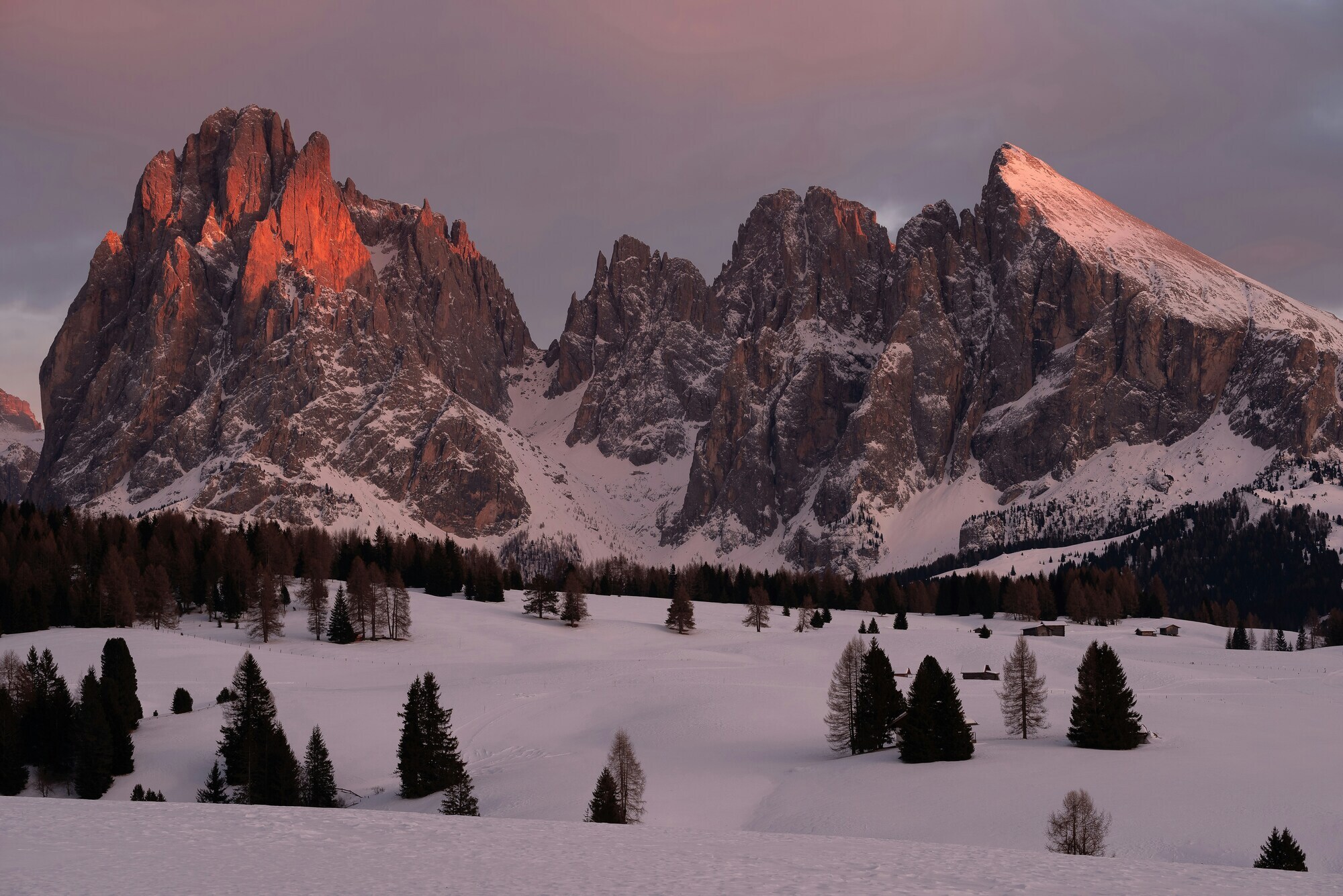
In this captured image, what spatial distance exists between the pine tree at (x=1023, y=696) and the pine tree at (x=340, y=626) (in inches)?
2496

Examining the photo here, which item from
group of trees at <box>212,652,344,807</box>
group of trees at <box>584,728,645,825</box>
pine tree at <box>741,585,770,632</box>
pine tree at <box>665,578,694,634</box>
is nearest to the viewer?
group of trees at <box>584,728,645,825</box>

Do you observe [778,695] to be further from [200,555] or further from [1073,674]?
[200,555]

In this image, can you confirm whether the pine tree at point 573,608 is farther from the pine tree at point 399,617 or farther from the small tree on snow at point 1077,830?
the small tree on snow at point 1077,830

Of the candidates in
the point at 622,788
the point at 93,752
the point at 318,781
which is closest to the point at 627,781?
the point at 622,788

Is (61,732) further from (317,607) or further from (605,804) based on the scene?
(317,607)

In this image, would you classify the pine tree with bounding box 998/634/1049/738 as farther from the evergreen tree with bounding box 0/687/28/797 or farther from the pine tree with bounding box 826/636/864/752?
the evergreen tree with bounding box 0/687/28/797

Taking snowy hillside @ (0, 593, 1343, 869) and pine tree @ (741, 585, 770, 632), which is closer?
snowy hillside @ (0, 593, 1343, 869)

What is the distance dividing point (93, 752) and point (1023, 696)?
5032 centimetres

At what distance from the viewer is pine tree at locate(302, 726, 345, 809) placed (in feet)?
180

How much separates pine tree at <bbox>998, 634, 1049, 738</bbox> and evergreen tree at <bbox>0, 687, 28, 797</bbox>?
53.3m

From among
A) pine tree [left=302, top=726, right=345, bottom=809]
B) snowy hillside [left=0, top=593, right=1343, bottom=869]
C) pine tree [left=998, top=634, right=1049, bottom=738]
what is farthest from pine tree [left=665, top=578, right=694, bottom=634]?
pine tree [left=302, top=726, right=345, bottom=809]

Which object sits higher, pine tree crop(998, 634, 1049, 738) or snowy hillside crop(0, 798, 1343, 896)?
snowy hillside crop(0, 798, 1343, 896)

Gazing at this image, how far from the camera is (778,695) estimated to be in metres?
80.1

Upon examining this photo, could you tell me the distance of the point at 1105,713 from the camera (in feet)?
194
